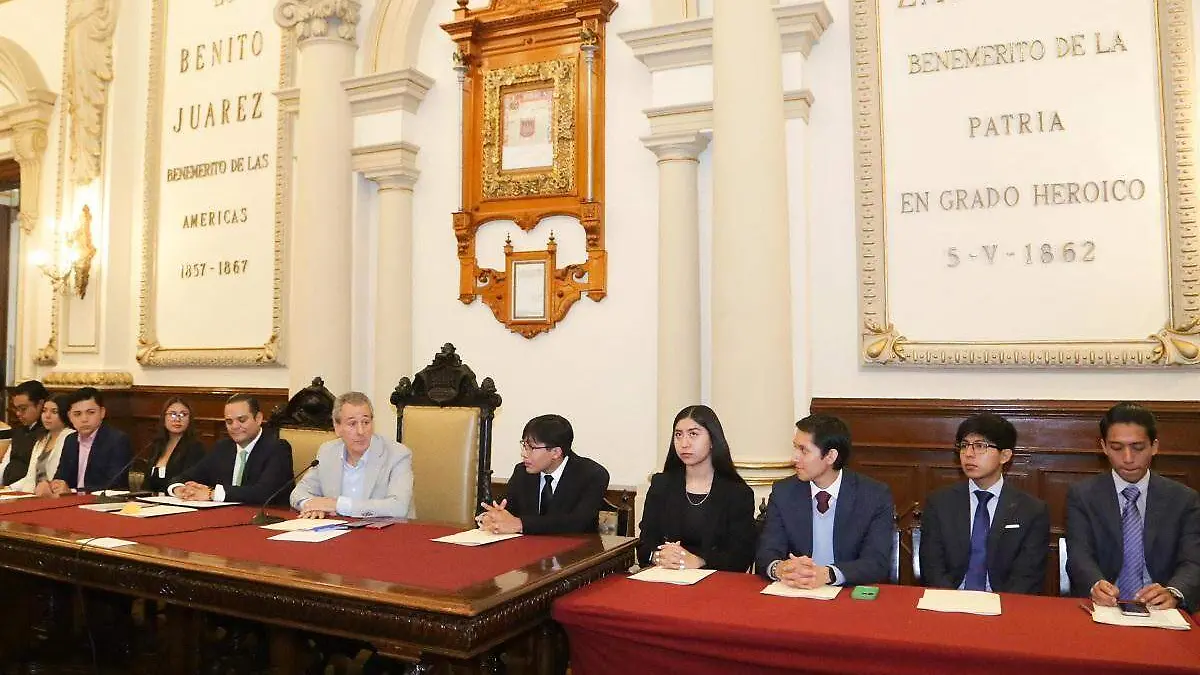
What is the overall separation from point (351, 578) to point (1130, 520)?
101 inches

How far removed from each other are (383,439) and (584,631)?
1.85m

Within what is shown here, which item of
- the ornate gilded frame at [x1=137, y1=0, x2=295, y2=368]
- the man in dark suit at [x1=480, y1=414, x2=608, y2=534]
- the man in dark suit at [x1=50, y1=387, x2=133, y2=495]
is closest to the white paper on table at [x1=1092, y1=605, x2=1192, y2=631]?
the man in dark suit at [x1=480, y1=414, x2=608, y2=534]

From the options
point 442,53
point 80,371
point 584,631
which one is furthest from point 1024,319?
point 80,371

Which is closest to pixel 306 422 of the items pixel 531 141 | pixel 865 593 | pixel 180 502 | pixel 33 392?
pixel 180 502

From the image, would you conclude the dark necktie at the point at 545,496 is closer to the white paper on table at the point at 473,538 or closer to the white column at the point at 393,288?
the white paper on table at the point at 473,538

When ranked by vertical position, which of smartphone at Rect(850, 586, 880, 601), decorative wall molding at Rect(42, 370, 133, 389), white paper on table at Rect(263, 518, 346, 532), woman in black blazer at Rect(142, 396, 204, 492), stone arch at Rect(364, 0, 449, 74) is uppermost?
stone arch at Rect(364, 0, 449, 74)

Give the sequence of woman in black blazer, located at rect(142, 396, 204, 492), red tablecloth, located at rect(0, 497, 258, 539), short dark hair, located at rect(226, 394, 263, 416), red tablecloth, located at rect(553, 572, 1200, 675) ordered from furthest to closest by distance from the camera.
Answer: woman in black blazer, located at rect(142, 396, 204, 492), short dark hair, located at rect(226, 394, 263, 416), red tablecloth, located at rect(0, 497, 258, 539), red tablecloth, located at rect(553, 572, 1200, 675)

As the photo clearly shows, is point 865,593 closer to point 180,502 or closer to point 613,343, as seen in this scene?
point 180,502

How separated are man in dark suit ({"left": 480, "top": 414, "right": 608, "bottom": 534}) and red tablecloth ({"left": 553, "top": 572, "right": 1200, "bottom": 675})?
929mm

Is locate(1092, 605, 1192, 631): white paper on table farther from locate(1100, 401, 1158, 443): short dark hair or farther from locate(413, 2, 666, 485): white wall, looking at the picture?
locate(413, 2, 666, 485): white wall

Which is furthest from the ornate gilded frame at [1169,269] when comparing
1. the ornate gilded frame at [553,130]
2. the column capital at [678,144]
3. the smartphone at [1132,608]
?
the smartphone at [1132,608]

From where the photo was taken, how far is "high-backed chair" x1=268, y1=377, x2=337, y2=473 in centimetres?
457

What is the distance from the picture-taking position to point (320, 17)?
6355 mm

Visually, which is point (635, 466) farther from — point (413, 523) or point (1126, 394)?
point (1126, 394)
